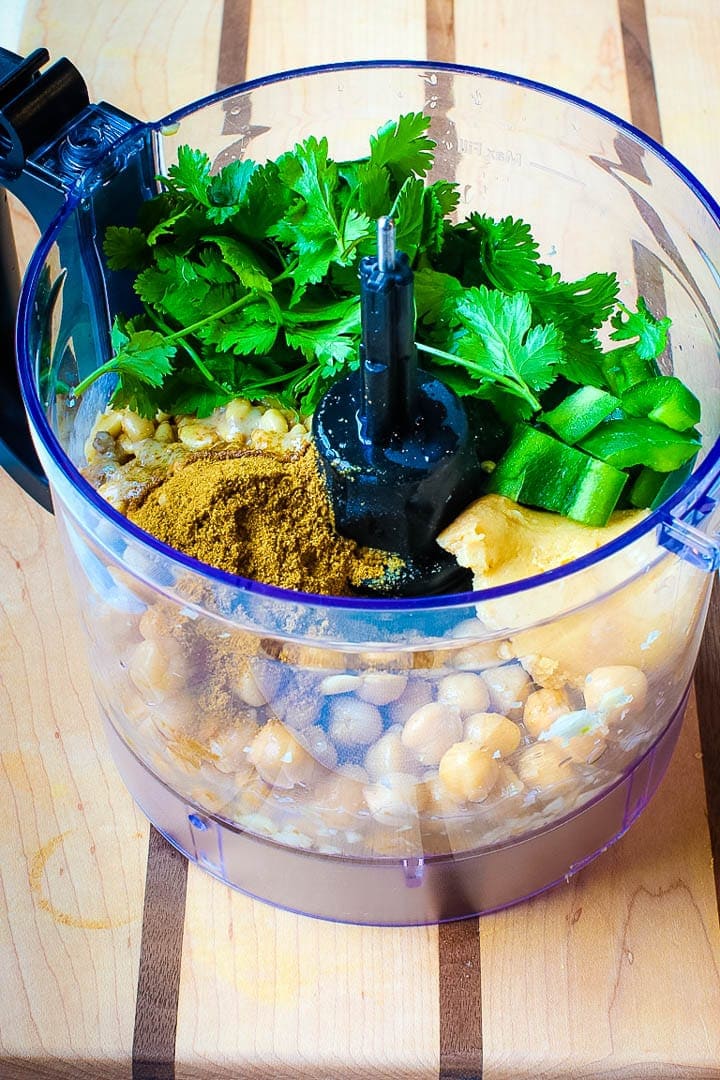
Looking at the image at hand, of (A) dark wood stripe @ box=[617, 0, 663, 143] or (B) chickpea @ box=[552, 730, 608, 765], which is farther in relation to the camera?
(A) dark wood stripe @ box=[617, 0, 663, 143]

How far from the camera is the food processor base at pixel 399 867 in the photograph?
0.73 metres

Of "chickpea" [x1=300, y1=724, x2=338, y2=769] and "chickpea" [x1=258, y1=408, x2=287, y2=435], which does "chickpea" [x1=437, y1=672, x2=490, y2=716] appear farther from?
"chickpea" [x1=258, y1=408, x2=287, y2=435]

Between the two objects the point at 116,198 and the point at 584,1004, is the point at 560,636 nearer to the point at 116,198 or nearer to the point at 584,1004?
the point at 584,1004

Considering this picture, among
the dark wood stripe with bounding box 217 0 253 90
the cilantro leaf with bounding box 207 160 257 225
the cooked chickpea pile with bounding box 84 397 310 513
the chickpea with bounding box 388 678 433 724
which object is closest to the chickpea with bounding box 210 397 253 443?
the cooked chickpea pile with bounding box 84 397 310 513

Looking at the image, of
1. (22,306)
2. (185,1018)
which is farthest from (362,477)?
(185,1018)

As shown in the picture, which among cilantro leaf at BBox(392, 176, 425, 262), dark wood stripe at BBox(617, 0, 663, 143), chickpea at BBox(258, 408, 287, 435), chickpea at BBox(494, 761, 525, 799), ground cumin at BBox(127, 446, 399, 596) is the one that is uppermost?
dark wood stripe at BBox(617, 0, 663, 143)

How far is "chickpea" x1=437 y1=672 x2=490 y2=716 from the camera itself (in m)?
0.66

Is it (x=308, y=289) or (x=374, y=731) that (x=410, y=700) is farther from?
(x=308, y=289)

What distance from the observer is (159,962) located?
28.9 inches

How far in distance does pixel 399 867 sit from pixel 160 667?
175 millimetres

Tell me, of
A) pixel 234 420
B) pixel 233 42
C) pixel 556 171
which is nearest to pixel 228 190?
pixel 234 420

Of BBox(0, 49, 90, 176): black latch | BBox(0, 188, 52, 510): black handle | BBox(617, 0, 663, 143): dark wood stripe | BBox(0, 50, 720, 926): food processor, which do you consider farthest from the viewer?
BBox(617, 0, 663, 143): dark wood stripe

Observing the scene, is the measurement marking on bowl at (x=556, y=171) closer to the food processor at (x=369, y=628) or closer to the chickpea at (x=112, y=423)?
the food processor at (x=369, y=628)

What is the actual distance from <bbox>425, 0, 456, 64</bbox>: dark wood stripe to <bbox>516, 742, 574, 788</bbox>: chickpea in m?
0.70
